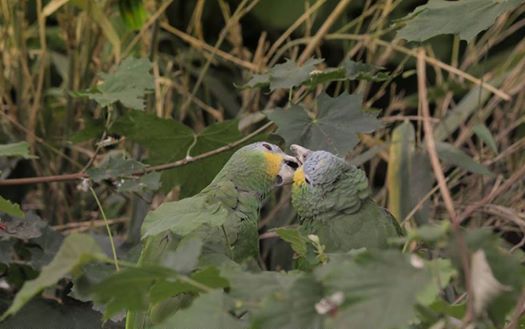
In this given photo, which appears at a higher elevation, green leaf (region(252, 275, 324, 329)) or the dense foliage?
green leaf (region(252, 275, 324, 329))

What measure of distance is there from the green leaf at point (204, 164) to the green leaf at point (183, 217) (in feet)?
1.76

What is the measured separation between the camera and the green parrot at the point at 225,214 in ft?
2.94

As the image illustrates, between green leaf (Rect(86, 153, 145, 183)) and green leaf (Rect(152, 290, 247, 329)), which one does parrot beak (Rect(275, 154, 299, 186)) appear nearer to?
green leaf (Rect(86, 153, 145, 183))

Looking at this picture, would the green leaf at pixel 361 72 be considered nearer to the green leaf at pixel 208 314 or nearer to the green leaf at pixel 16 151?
the green leaf at pixel 16 151

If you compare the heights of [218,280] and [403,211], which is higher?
[218,280]

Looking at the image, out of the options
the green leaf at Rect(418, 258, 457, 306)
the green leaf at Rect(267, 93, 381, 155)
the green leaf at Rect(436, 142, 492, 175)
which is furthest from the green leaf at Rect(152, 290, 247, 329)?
the green leaf at Rect(436, 142, 492, 175)

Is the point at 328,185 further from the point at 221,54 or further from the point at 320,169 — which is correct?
the point at 221,54

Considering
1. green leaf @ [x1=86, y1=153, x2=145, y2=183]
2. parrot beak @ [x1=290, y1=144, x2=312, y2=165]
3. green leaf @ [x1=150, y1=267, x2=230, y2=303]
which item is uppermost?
green leaf @ [x1=150, y1=267, x2=230, y2=303]

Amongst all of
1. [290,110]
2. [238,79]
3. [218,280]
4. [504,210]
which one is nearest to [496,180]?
[504,210]

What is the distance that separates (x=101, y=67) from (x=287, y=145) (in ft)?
2.40

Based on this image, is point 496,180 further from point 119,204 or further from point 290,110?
point 119,204

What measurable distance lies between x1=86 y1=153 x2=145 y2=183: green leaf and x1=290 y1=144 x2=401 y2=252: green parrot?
28 cm

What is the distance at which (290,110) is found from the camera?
4.59ft

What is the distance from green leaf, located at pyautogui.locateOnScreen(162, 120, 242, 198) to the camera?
4.92 ft
